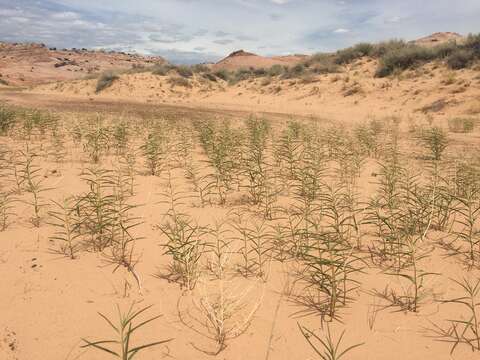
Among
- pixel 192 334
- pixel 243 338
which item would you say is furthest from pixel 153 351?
pixel 243 338

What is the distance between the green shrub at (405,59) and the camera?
17625 mm

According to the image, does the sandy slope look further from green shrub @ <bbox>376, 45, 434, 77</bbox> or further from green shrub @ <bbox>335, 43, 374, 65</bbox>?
green shrub @ <bbox>335, 43, 374, 65</bbox>

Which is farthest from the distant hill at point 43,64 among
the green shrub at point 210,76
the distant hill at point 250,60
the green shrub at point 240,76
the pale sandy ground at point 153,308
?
the pale sandy ground at point 153,308

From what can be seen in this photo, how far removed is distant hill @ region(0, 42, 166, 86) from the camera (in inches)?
1617

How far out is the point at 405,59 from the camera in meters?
17.7

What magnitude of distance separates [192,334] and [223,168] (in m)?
2.75

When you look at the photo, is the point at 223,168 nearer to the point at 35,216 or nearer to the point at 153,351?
the point at 35,216

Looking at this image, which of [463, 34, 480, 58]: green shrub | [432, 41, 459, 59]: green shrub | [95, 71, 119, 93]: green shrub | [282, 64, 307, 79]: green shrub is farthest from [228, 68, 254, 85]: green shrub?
[463, 34, 480, 58]: green shrub

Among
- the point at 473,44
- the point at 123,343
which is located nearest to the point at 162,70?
the point at 473,44

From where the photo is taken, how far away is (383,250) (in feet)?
9.43

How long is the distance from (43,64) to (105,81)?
3315 cm

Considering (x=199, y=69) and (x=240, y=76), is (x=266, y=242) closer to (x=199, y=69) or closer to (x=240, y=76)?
(x=240, y=76)

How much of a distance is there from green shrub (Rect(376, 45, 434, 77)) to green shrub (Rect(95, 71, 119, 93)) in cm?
1678

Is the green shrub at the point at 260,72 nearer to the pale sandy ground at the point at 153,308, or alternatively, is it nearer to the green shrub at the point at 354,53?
the green shrub at the point at 354,53
